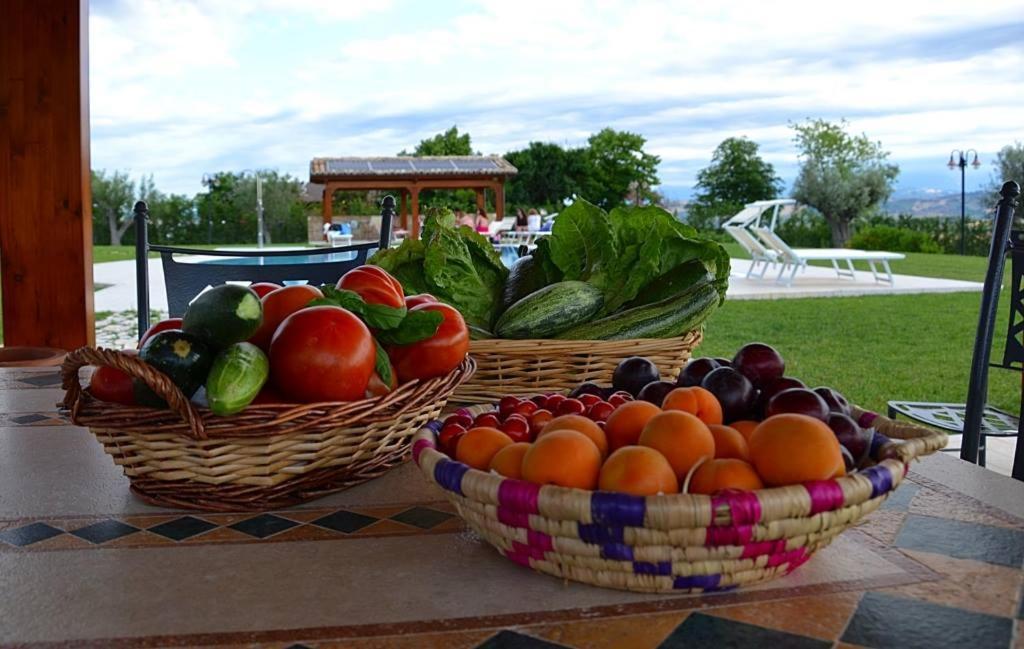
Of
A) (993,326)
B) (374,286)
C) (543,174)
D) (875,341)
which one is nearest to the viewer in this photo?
(374,286)

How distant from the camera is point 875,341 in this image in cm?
639

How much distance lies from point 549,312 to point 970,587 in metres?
0.67

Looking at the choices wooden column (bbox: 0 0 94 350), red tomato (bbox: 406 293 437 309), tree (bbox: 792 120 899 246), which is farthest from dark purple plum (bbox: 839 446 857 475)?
tree (bbox: 792 120 899 246)

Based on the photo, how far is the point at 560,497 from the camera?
55cm

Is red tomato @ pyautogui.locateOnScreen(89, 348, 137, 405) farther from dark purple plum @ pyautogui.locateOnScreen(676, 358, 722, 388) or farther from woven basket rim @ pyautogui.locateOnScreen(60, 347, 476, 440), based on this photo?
dark purple plum @ pyautogui.locateOnScreen(676, 358, 722, 388)

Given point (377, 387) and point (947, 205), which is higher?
point (947, 205)

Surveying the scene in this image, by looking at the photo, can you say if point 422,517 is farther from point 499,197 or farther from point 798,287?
point 499,197

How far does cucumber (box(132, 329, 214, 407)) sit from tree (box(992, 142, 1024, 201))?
→ 63.7ft

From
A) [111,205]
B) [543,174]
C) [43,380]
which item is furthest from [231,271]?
[543,174]

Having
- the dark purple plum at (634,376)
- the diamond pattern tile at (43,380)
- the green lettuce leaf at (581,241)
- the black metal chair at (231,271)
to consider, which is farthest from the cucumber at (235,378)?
the black metal chair at (231,271)

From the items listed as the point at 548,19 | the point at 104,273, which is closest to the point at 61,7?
the point at 104,273

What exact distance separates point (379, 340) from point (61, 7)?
119 inches

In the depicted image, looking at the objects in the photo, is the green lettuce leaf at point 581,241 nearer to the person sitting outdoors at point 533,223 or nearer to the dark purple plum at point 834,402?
the dark purple plum at point 834,402

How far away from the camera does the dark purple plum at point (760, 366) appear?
77 centimetres
